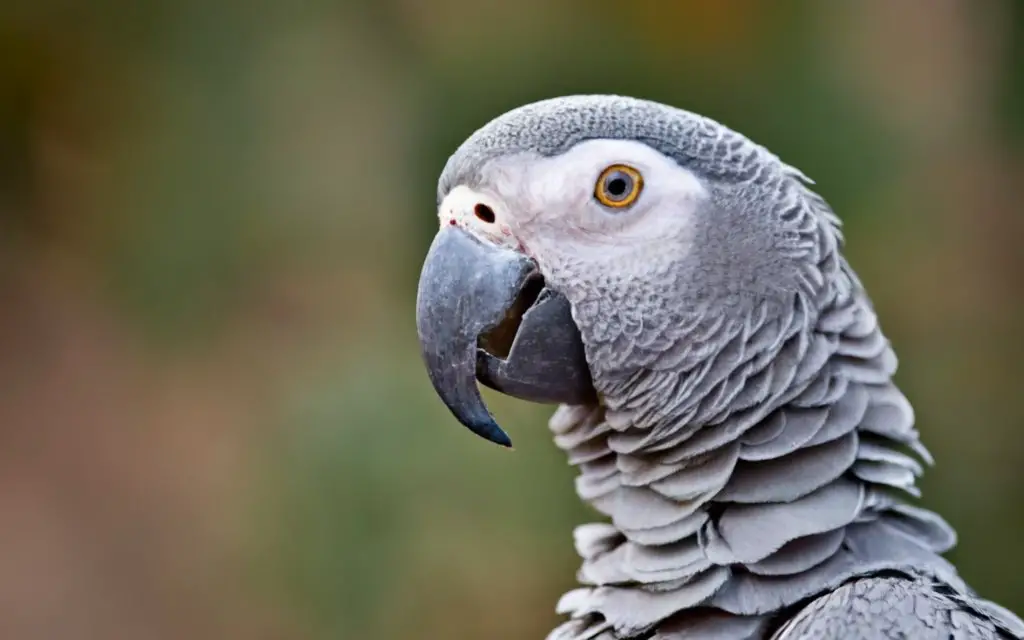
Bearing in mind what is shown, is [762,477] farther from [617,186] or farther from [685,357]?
[617,186]

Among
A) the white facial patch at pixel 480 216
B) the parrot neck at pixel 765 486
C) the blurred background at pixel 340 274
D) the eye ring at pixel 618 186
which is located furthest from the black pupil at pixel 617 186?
the blurred background at pixel 340 274

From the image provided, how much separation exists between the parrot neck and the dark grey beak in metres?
0.11

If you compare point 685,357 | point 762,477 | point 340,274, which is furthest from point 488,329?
point 340,274

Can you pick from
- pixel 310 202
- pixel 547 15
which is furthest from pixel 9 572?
pixel 547 15

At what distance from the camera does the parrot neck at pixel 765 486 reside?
1.20 meters

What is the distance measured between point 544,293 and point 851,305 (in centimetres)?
44

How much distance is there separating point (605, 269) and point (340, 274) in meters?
2.05

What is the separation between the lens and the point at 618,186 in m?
Answer: 1.28

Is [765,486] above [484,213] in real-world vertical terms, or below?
below

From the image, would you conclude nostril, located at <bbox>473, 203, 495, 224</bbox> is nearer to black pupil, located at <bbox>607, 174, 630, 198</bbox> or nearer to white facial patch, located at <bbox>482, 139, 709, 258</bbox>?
white facial patch, located at <bbox>482, 139, 709, 258</bbox>

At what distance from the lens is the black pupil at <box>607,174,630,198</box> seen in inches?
50.2

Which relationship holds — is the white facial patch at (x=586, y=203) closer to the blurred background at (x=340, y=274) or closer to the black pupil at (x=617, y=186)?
the black pupil at (x=617, y=186)

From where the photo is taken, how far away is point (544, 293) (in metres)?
1.25

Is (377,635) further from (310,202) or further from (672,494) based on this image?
(672,494)
